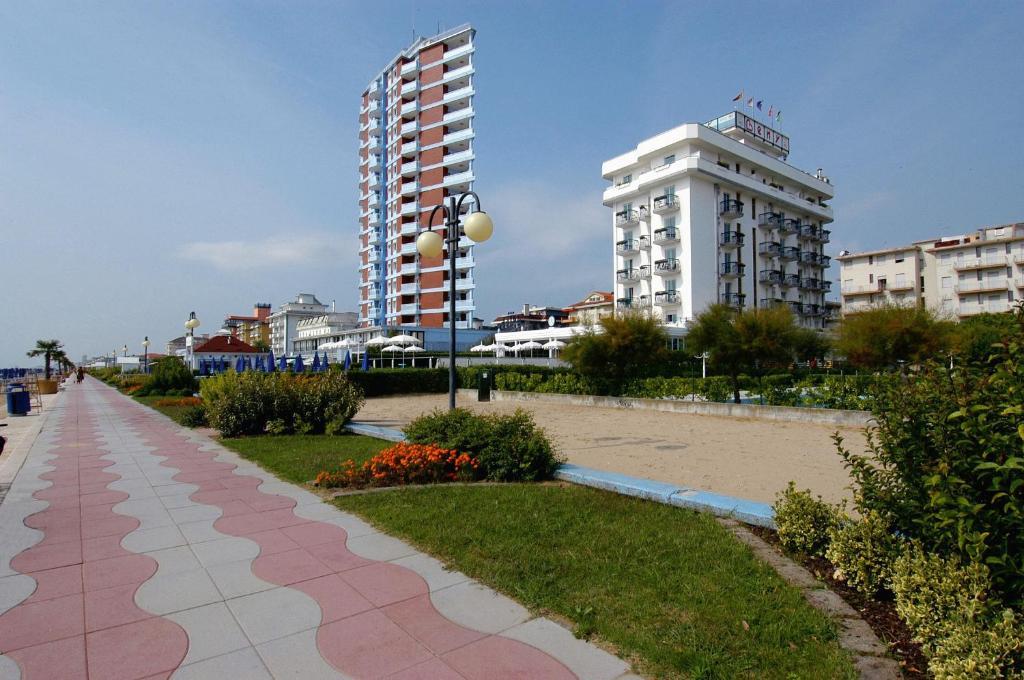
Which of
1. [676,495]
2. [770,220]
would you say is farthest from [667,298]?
[676,495]

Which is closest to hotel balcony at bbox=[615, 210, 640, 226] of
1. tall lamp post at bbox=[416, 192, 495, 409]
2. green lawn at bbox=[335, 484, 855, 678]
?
tall lamp post at bbox=[416, 192, 495, 409]

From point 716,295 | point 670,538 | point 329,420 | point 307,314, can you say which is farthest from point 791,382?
point 307,314

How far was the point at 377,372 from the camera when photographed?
27484 mm

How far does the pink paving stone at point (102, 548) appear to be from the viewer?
14.4 ft

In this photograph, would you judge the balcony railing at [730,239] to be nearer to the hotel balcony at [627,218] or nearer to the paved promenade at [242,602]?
the hotel balcony at [627,218]

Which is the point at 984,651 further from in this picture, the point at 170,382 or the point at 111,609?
the point at 170,382

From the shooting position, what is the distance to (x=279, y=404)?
37.5ft

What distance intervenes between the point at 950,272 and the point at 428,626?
80026 mm

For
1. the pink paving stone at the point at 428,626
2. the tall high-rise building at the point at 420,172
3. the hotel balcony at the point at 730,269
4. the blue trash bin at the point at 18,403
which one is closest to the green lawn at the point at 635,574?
the pink paving stone at the point at 428,626

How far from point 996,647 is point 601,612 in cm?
178

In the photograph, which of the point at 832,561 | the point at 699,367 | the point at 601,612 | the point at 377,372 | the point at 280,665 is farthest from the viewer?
the point at 699,367

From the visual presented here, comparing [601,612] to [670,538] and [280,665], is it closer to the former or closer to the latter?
[670,538]

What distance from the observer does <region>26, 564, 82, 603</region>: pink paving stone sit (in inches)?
145

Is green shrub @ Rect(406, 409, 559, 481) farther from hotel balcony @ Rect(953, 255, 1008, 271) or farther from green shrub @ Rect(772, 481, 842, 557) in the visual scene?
hotel balcony @ Rect(953, 255, 1008, 271)
